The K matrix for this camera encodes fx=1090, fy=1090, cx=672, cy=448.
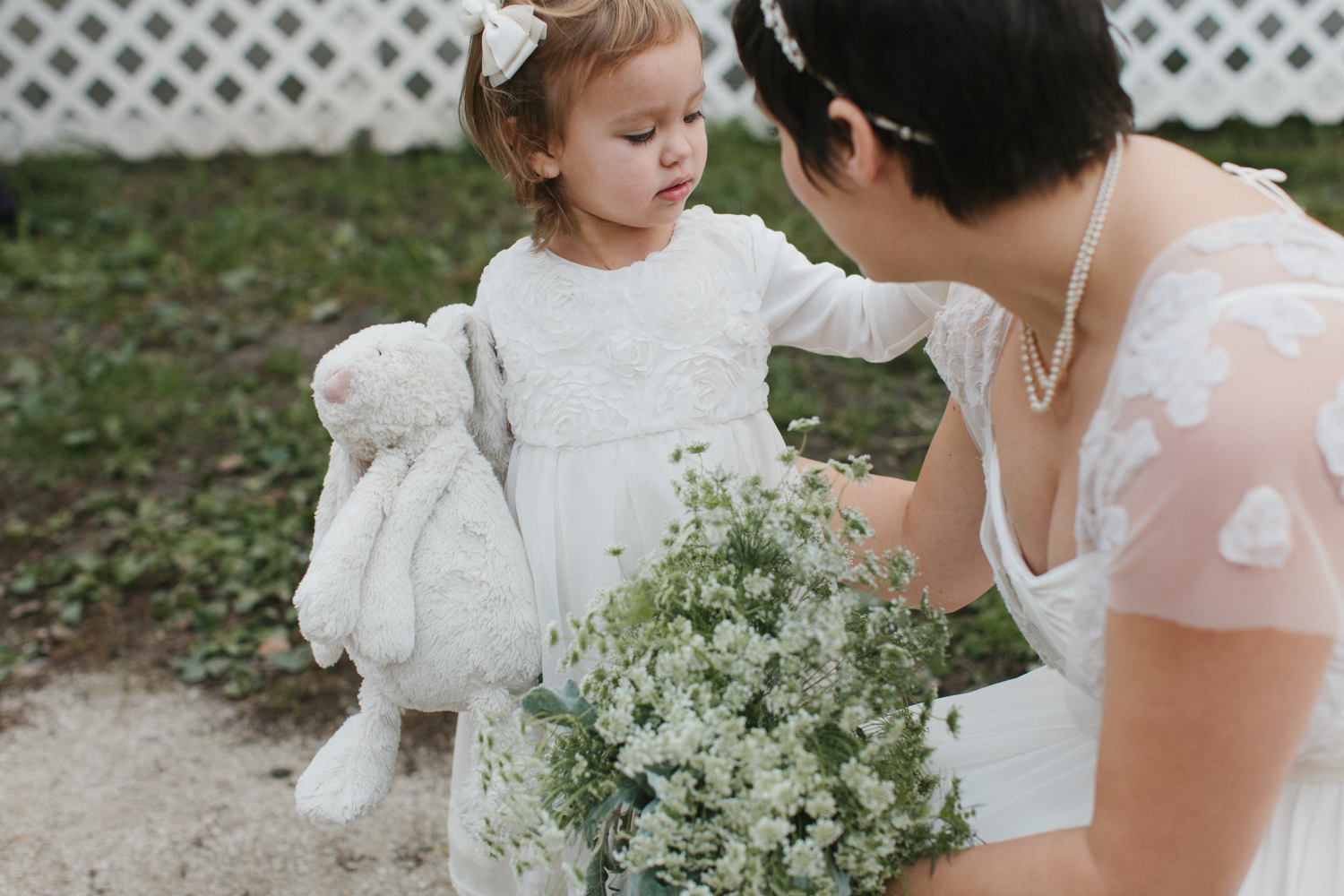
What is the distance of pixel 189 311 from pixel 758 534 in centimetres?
423

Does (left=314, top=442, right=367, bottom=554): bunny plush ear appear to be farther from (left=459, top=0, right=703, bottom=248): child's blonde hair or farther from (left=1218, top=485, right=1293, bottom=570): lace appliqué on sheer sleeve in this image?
(left=1218, top=485, right=1293, bottom=570): lace appliqué on sheer sleeve

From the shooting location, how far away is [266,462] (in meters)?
3.95

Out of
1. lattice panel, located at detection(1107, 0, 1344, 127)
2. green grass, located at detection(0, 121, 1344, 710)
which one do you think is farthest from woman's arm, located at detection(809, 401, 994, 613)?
lattice panel, located at detection(1107, 0, 1344, 127)

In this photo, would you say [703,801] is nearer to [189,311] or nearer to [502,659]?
[502,659]

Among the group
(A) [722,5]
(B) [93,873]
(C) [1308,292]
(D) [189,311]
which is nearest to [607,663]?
(C) [1308,292]

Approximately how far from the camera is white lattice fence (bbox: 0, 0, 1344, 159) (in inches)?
253

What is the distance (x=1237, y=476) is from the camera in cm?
107

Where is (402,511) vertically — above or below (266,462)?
above

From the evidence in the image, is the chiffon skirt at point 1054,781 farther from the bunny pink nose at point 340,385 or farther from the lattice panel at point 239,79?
the lattice panel at point 239,79

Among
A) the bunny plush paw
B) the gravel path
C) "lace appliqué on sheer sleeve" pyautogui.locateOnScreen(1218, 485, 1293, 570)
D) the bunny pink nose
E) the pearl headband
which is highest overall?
the pearl headband

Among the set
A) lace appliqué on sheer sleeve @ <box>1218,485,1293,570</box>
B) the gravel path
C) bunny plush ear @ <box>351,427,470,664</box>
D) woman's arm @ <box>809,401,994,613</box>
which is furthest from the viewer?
the gravel path

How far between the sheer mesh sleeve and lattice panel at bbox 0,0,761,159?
5692 mm

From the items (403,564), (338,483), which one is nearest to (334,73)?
(338,483)

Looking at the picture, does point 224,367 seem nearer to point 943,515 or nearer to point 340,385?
point 340,385
